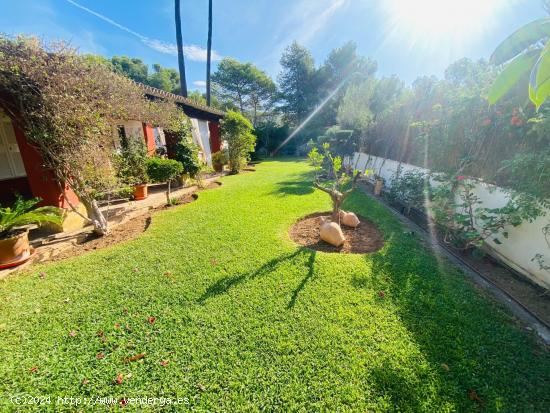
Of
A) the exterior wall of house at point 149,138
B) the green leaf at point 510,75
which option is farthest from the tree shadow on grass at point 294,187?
the green leaf at point 510,75

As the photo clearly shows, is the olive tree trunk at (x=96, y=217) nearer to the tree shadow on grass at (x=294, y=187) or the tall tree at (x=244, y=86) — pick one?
the tree shadow on grass at (x=294, y=187)

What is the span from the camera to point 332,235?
429cm

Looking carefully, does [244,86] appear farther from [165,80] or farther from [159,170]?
[159,170]

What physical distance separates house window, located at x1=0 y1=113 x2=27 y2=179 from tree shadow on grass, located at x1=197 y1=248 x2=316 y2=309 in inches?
279

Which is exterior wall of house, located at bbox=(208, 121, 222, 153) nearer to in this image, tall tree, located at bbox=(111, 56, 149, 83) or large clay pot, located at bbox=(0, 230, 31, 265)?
large clay pot, located at bbox=(0, 230, 31, 265)

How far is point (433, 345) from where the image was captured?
229cm

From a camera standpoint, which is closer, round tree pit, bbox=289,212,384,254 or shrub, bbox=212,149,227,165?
round tree pit, bbox=289,212,384,254

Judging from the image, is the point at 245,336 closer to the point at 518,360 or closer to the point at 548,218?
the point at 518,360

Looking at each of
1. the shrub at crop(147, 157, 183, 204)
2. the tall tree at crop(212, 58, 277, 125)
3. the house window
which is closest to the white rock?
the shrub at crop(147, 157, 183, 204)

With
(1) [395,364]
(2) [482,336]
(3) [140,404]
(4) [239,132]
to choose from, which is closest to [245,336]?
(3) [140,404]

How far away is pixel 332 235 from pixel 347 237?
2.08ft

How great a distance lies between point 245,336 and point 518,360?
2.69 m

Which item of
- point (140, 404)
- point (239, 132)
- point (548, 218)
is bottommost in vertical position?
point (140, 404)

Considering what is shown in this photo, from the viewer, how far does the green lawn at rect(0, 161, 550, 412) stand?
1895mm
